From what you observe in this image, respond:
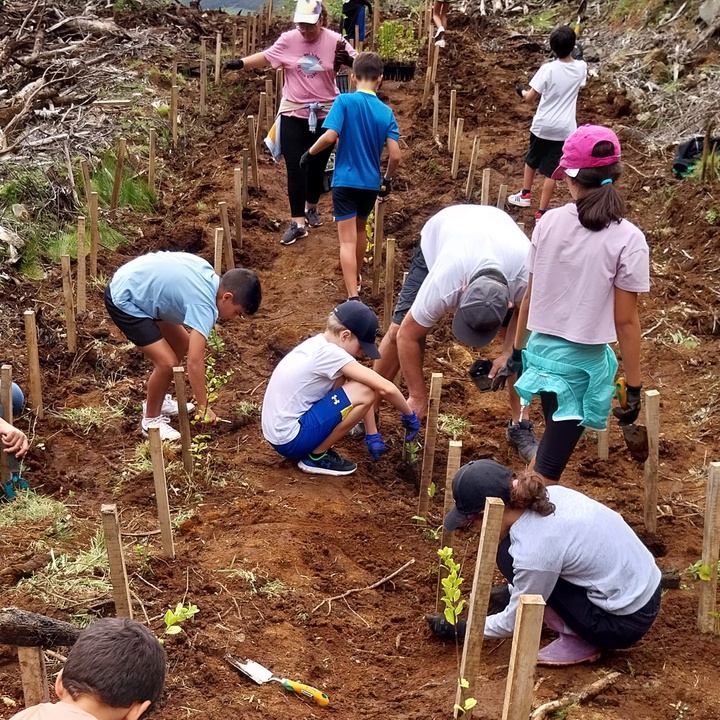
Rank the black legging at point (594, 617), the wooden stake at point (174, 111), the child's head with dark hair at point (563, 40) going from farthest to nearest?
the wooden stake at point (174, 111)
the child's head with dark hair at point (563, 40)
the black legging at point (594, 617)

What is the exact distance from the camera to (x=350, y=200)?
5.94 metres

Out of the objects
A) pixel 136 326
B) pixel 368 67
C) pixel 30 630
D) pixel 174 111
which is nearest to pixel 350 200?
pixel 368 67

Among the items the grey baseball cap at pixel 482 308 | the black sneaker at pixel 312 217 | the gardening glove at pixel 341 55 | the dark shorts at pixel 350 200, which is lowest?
the black sneaker at pixel 312 217

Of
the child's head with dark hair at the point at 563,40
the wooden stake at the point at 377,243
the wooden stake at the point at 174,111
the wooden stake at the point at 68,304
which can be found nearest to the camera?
the wooden stake at the point at 68,304

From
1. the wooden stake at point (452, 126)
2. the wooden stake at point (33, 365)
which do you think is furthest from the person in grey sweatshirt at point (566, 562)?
the wooden stake at point (452, 126)

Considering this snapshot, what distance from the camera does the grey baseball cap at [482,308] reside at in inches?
147

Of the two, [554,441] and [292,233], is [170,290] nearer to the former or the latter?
[554,441]

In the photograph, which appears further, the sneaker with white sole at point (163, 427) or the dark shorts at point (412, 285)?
the sneaker with white sole at point (163, 427)

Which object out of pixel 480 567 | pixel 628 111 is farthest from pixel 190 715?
pixel 628 111

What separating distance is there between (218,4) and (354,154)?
1037 cm

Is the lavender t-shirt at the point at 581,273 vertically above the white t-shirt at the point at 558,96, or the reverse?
the white t-shirt at the point at 558,96

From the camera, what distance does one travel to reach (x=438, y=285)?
4.00 metres

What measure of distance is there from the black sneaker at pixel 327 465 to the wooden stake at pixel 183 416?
2.03ft

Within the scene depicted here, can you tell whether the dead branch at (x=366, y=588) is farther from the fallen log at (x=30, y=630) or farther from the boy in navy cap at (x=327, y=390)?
the fallen log at (x=30, y=630)
